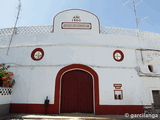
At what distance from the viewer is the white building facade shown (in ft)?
21.0

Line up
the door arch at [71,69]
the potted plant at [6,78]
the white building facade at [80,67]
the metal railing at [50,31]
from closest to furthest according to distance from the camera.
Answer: the potted plant at [6,78]
the door arch at [71,69]
the white building facade at [80,67]
the metal railing at [50,31]

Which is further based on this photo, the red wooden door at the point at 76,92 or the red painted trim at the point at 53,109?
the red wooden door at the point at 76,92

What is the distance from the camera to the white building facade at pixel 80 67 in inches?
251

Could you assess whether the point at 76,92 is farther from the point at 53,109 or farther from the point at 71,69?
the point at 53,109

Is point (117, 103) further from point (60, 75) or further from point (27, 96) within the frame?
point (27, 96)

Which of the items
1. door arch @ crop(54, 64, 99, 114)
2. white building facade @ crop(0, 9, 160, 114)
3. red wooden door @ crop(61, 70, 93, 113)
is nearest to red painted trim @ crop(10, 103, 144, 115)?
white building facade @ crop(0, 9, 160, 114)

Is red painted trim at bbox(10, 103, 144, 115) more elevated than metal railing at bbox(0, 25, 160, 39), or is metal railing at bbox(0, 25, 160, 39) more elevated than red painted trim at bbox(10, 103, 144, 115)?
metal railing at bbox(0, 25, 160, 39)

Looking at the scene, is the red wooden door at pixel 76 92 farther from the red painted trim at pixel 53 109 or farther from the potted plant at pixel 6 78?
the potted plant at pixel 6 78

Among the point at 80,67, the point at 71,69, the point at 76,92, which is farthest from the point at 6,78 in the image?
the point at 80,67

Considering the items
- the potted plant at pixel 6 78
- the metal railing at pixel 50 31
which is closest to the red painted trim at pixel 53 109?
the potted plant at pixel 6 78

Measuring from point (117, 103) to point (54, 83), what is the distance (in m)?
3.37

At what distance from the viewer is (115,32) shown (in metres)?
7.68

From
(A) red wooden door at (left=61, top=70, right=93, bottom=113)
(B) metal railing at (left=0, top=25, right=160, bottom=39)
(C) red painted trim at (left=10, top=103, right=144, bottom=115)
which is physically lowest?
(C) red painted trim at (left=10, top=103, right=144, bottom=115)

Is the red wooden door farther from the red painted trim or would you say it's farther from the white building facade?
the red painted trim
